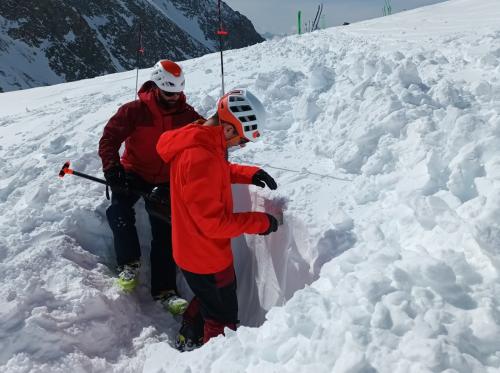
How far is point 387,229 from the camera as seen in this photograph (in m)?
3.15

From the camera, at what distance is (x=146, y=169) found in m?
4.63

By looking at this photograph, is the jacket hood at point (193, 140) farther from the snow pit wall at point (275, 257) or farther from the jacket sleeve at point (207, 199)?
the snow pit wall at point (275, 257)

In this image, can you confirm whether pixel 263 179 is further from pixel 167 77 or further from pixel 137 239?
pixel 137 239

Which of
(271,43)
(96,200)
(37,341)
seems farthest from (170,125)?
(271,43)

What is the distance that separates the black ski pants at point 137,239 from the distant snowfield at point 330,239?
26 centimetres

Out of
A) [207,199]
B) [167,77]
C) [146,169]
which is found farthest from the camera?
[146,169]

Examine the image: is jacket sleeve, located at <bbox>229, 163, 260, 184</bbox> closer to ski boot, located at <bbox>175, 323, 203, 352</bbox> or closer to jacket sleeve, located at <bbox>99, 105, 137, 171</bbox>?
jacket sleeve, located at <bbox>99, 105, 137, 171</bbox>

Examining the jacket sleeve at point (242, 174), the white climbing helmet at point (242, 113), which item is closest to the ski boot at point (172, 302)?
the jacket sleeve at point (242, 174)

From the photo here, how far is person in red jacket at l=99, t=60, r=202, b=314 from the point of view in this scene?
4316mm

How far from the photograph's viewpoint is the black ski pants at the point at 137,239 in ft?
14.4

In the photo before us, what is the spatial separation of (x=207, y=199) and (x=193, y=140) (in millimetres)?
412

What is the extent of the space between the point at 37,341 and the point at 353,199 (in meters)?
2.66

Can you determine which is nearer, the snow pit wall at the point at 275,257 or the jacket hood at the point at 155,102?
the snow pit wall at the point at 275,257

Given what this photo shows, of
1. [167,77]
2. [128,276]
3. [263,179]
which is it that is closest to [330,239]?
[263,179]
